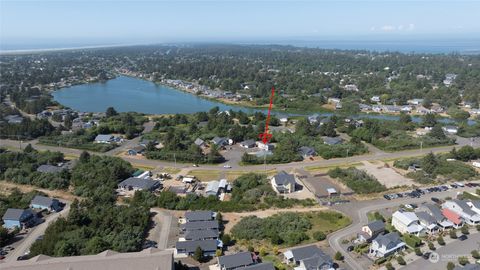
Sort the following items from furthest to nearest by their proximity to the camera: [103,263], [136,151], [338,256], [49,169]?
[136,151]
[49,169]
[338,256]
[103,263]

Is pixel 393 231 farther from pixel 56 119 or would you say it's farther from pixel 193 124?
pixel 56 119

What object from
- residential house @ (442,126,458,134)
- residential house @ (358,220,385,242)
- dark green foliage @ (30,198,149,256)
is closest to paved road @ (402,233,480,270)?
residential house @ (358,220,385,242)

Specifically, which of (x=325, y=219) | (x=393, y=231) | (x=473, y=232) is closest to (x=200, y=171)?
(x=325, y=219)

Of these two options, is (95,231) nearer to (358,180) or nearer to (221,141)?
(358,180)

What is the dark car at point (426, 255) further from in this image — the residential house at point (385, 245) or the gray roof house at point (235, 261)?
the gray roof house at point (235, 261)

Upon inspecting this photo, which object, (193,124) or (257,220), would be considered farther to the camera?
(193,124)

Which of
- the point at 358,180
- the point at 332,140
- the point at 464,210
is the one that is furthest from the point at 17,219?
the point at 332,140

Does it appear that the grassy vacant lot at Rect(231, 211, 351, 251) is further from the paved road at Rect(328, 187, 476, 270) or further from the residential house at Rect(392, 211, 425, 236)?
the residential house at Rect(392, 211, 425, 236)
